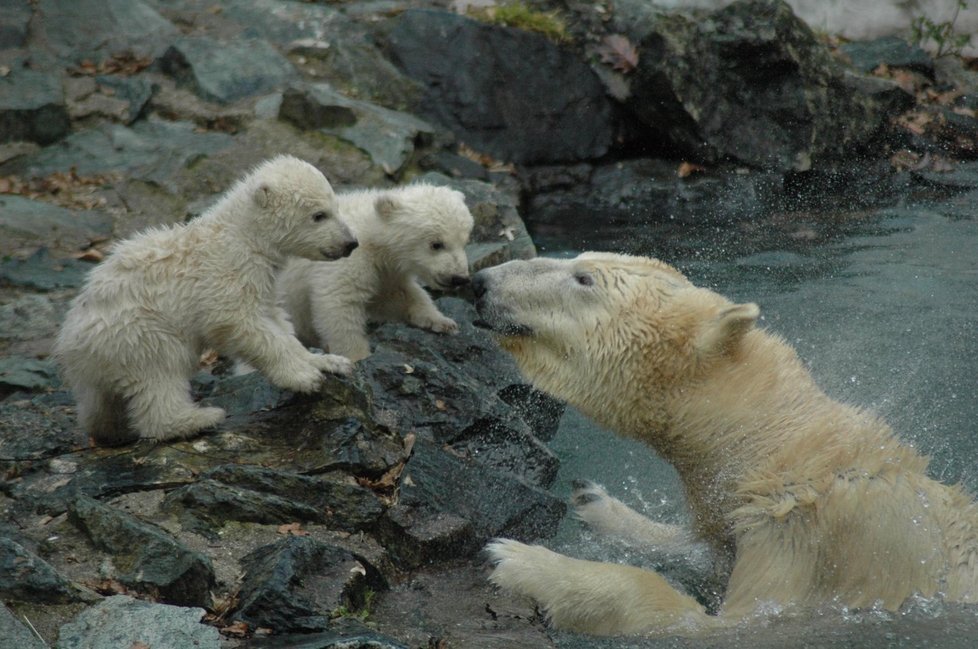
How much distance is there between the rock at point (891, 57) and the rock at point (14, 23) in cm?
886

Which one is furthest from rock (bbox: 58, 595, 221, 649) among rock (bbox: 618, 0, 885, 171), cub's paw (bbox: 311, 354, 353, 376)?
rock (bbox: 618, 0, 885, 171)

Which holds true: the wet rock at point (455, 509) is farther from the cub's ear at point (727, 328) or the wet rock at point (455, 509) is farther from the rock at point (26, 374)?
the rock at point (26, 374)

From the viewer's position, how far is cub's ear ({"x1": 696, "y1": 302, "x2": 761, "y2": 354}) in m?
3.97

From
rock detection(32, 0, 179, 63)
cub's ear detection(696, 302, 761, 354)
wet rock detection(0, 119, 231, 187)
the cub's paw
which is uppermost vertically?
cub's ear detection(696, 302, 761, 354)

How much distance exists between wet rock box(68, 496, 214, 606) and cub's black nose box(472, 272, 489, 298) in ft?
4.93

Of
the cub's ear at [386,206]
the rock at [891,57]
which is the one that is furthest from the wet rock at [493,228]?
the rock at [891,57]

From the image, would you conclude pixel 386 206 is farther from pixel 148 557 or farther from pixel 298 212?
pixel 148 557

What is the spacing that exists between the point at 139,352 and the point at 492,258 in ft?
11.9

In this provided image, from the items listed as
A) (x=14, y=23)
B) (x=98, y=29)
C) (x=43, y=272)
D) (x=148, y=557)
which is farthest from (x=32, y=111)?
(x=148, y=557)

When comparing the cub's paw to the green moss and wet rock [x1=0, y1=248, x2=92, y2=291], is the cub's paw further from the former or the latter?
the green moss

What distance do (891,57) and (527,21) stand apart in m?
4.34

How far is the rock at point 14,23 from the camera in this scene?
35.2 ft

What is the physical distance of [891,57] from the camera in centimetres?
1300

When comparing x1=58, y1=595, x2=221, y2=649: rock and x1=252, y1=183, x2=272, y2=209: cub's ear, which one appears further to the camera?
x1=252, y1=183, x2=272, y2=209: cub's ear
